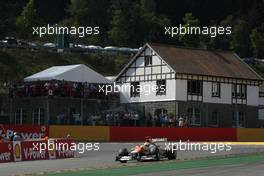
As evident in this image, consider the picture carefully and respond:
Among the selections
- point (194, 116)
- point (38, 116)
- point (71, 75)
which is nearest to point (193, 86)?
point (194, 116)

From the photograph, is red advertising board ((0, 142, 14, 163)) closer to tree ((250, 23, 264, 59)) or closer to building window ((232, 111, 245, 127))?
building window ((232, 111, 245, 127))

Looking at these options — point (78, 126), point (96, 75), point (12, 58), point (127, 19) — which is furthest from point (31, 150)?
point (127, 19)

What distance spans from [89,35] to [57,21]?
63.3ft

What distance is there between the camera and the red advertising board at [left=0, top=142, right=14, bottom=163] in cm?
3170

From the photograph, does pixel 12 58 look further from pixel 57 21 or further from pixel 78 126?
pixel 57 21

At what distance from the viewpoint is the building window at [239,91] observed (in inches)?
2830

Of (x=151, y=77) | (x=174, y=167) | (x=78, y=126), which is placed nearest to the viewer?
(x=174, y=167)

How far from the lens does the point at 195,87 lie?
2685 inches

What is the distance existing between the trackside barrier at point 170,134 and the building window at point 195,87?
10154 mm

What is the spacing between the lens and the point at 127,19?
105 metres

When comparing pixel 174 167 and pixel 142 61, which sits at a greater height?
pixel 142 61

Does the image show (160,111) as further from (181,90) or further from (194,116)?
(194,116)

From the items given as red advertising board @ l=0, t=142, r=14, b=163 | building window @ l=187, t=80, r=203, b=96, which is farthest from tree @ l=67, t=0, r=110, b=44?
red advertising board @ l=0, t=142, r=14, b=163

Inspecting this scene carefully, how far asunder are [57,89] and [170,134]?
9868mm
